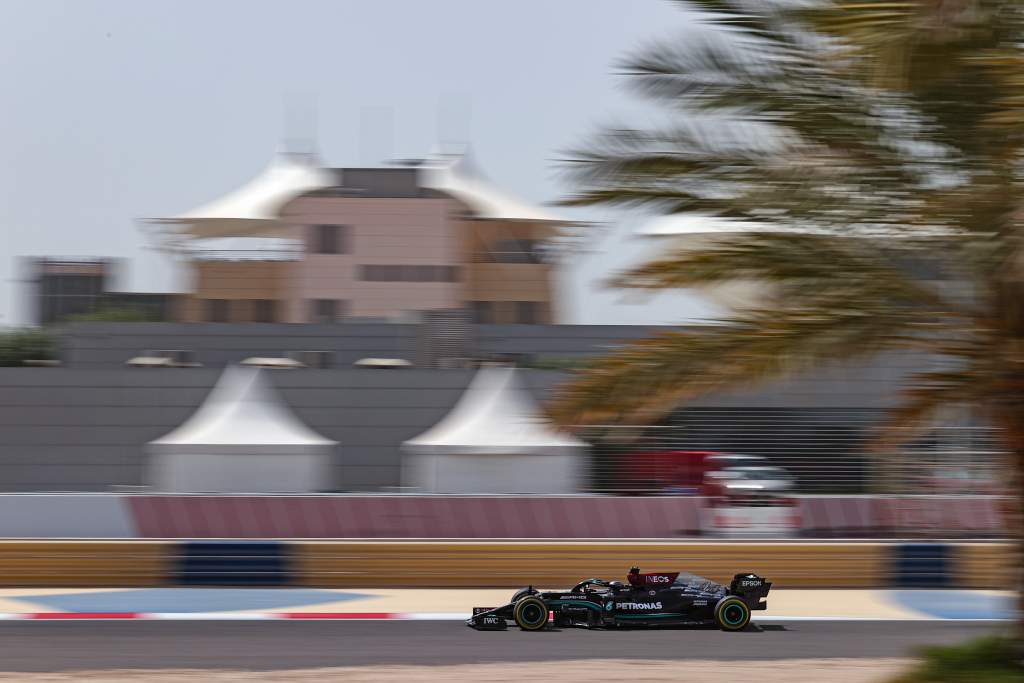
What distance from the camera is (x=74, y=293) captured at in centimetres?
4512

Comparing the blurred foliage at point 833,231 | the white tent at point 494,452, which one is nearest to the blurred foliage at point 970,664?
the blurred foliage at point 833,231

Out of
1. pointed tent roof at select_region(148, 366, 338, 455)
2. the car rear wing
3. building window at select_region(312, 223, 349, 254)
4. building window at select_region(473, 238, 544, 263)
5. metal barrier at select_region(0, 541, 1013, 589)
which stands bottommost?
metal barrier at select_region(0, 541, 1013, 589)

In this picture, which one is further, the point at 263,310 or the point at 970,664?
the point at 263,310

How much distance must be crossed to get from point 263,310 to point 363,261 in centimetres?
388

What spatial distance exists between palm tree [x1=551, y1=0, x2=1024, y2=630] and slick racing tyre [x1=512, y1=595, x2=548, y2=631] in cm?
367

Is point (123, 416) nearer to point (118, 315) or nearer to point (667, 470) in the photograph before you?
point (118, 315)

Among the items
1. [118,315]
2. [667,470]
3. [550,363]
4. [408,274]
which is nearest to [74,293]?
[118,315]

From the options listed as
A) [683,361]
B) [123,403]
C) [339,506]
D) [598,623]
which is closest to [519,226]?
[123,403]

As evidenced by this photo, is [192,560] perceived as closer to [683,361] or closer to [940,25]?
[683,361]

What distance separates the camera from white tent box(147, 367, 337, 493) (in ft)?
72.9

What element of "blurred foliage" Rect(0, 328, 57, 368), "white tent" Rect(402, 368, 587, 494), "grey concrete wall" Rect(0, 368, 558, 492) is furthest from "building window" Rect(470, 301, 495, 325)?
"white tent" Rect(402, 368, 587, 494)

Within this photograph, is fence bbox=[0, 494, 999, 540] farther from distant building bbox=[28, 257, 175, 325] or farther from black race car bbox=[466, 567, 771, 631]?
distant building bbox=[28, 257, 175, 325]

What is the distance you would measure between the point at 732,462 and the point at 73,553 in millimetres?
12433

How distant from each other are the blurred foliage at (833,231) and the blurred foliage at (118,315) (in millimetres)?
32551
